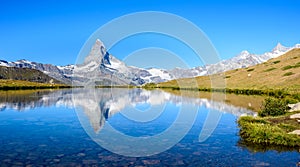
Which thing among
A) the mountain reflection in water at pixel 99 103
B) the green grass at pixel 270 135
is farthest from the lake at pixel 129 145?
the mountain reflection in water at pixel 99 103

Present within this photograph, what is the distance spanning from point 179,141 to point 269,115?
52.5ft

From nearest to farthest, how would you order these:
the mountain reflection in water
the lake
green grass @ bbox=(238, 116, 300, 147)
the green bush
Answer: the lake < green grass @ bbox=(238, 116, 300, 147) < the green bush < the mountain reflection in water

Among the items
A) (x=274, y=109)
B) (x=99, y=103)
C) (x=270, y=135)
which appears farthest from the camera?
(x=99, y=103)

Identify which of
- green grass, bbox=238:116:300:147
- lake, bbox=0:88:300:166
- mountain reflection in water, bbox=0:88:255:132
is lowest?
lake, bbox=0:88:300:166

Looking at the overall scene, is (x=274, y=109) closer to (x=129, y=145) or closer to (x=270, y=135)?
(x=270, y=135)

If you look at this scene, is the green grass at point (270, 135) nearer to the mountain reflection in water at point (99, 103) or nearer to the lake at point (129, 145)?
the lake at point (129, 145)

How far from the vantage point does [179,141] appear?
28.1 metres

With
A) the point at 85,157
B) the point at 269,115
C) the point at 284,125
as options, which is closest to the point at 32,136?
the point at 85,157

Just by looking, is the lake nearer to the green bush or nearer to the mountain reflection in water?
the mountain reflection in water

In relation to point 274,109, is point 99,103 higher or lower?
lower

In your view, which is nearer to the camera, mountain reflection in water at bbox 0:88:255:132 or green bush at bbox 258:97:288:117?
green bush at bbox 258:97:288:117

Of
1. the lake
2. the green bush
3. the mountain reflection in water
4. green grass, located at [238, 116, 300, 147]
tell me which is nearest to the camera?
the lake

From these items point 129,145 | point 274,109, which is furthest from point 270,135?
point 129,145

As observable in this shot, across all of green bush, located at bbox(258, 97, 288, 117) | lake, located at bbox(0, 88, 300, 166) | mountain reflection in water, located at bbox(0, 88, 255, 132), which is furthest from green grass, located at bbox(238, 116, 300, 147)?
mountain reflection in water, located at bbox(0, 88, 255, 132)
